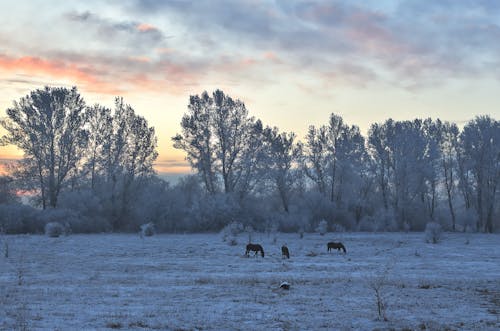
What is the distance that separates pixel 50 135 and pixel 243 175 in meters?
21.3

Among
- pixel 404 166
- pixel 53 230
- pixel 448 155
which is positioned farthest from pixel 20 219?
pixel 448 155

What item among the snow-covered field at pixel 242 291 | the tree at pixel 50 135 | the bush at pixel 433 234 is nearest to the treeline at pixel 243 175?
the tree at pixel 50 135

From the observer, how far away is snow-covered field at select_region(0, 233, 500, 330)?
489 inches

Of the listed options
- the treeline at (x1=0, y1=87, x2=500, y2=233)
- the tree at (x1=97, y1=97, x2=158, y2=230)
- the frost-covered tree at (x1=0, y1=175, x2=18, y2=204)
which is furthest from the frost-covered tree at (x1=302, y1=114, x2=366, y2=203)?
the frost-covered tree at (x1=0, y1=175, x2=18, y2=204)

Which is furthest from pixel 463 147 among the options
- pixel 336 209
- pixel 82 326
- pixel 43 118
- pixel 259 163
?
pixel 82 326

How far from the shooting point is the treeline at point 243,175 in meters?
49.7

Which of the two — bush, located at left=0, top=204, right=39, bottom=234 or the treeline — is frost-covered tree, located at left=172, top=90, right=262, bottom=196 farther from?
bush, located at left=0, top=204, right=39, bottom=234

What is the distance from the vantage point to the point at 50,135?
162ft

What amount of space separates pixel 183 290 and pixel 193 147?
124ft

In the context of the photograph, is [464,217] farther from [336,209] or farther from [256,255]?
[256,255]

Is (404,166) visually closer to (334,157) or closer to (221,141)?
(334,157)

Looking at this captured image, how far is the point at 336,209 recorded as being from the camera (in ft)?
188

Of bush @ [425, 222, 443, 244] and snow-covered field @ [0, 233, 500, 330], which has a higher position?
bush @ [425, 222, 443, 244]

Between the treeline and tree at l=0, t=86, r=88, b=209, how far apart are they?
0.35 ft
